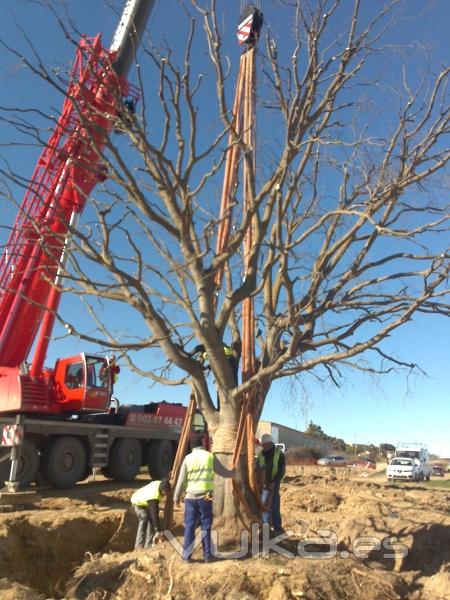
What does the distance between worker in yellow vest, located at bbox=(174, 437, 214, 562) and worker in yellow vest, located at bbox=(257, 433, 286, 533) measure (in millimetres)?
1370

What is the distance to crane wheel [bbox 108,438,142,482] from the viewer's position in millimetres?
16016

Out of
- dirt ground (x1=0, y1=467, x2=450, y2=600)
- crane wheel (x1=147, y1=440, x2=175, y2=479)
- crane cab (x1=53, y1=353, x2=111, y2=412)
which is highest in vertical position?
crane cab (x1=53, y1=353, x2=111, y2=412)

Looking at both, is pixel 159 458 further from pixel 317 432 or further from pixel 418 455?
pixel 317 432

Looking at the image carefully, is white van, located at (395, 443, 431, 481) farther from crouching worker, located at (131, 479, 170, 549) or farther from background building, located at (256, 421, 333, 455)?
crouching worker, located at (131, 479, 170, 549)

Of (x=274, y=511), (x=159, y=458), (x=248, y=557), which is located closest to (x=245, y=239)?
(x=274, y=511)

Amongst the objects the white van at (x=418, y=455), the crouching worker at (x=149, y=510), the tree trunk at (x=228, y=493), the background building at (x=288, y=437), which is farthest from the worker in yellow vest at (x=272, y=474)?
the background building at (x=288, y=437)

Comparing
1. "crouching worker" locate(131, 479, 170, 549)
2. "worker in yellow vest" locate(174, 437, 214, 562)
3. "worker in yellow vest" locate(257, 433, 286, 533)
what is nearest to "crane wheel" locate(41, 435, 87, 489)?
"crouching worker" locate(131, 479, 170, 549)

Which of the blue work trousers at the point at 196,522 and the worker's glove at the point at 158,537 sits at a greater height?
the blue work trousers at the point at 196,522

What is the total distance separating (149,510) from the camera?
8.55 metres

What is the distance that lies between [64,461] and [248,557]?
327 inches

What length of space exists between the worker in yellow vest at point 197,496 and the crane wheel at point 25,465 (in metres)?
7.11

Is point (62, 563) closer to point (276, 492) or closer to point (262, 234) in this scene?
point (276, 492)

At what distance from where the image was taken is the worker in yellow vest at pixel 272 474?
8672 mm

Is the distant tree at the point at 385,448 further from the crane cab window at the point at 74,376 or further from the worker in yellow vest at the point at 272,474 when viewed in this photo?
the worker in yellow vest at the point at 272,474
